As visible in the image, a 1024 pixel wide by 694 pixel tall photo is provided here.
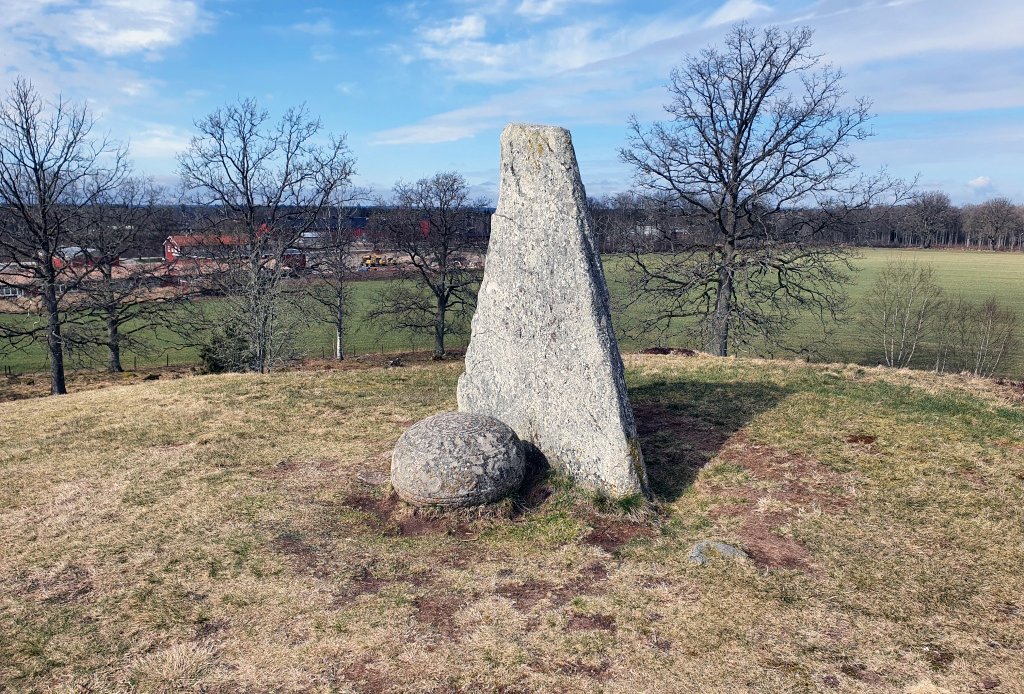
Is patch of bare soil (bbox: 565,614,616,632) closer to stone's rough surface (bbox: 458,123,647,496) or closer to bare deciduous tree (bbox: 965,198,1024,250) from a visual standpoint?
stone's rough surface (bbox: 458,123,647,496)

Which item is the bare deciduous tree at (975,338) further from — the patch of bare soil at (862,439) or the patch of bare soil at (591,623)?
the patch of bare soil at (591,623)

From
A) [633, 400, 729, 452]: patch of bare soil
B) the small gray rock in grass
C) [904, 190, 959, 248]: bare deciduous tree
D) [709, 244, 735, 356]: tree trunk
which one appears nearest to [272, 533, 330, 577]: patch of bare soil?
the small gray rock in grass

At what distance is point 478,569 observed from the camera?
7.77m

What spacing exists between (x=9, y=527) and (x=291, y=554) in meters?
4.39

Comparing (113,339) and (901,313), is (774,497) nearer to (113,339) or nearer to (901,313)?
(113,339)

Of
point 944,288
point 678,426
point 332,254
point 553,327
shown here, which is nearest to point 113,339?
point 332,254

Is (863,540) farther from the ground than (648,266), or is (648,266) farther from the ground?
(648,266)

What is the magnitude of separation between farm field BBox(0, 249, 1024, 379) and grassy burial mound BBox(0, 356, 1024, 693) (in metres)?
15.1

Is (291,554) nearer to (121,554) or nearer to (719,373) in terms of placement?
(121,554)

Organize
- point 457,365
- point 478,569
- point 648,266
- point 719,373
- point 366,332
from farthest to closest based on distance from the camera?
1. point 366,332
2. point 648,266
3. point 457,365
4. point 719,373
5. point 478,569

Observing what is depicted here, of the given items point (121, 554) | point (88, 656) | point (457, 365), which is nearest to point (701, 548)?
point (88, 656)

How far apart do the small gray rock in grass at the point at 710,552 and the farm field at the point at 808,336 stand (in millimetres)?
18041

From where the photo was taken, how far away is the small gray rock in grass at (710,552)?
7.75 m

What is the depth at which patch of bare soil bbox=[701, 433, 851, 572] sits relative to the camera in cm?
795
